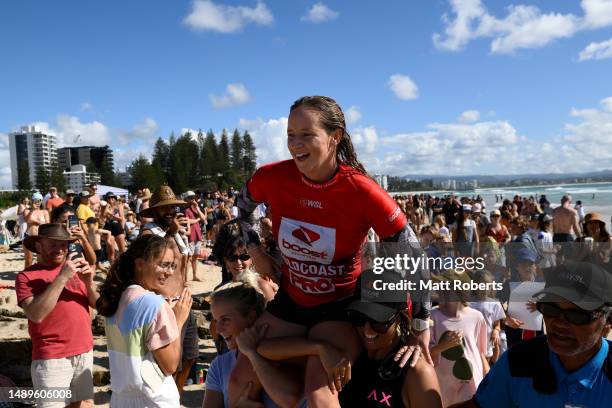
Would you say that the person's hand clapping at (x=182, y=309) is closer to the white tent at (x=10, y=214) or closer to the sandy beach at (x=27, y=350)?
the sandy beach at (x=27, y=350)

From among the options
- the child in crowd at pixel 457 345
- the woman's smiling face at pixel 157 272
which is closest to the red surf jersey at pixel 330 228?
the woman's smiling face at pixel 157 272

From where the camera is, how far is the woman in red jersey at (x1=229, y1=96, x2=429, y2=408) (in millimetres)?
2113

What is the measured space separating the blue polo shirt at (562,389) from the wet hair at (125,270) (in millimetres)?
2041

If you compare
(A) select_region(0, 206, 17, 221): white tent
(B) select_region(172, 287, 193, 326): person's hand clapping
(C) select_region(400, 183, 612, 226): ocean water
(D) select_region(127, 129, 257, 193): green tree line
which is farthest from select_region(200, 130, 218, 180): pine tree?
(B) select_region(172, 287, 193, 326): person's hand clapping

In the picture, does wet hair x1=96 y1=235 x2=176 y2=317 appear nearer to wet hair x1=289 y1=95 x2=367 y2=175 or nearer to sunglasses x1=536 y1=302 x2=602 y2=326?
wet hair x1=289 y1=95 x2=367 y2=175

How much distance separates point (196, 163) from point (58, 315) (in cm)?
8654

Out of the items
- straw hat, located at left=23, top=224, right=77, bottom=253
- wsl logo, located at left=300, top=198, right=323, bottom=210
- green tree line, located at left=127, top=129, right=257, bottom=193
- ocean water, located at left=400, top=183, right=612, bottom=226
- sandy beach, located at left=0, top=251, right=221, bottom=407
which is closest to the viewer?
wsl logo, located at left=300, top=198, right=323, bottom=210

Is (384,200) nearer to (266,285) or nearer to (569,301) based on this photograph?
(569,301)

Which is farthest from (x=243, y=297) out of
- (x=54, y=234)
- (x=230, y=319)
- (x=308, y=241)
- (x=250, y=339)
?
(x=54, y=234)

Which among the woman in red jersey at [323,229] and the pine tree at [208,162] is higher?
the pine tree at [208,162]

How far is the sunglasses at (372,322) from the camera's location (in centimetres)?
200

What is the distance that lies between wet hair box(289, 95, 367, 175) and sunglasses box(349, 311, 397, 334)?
27.1 inches

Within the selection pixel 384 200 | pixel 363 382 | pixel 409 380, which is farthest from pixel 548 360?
pixel 384 200

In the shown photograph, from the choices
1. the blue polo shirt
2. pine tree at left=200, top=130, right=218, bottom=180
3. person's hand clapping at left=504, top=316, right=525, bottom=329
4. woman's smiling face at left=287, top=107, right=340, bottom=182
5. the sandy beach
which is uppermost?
pine tree at left=200, top=130, right=218, bottom=180
